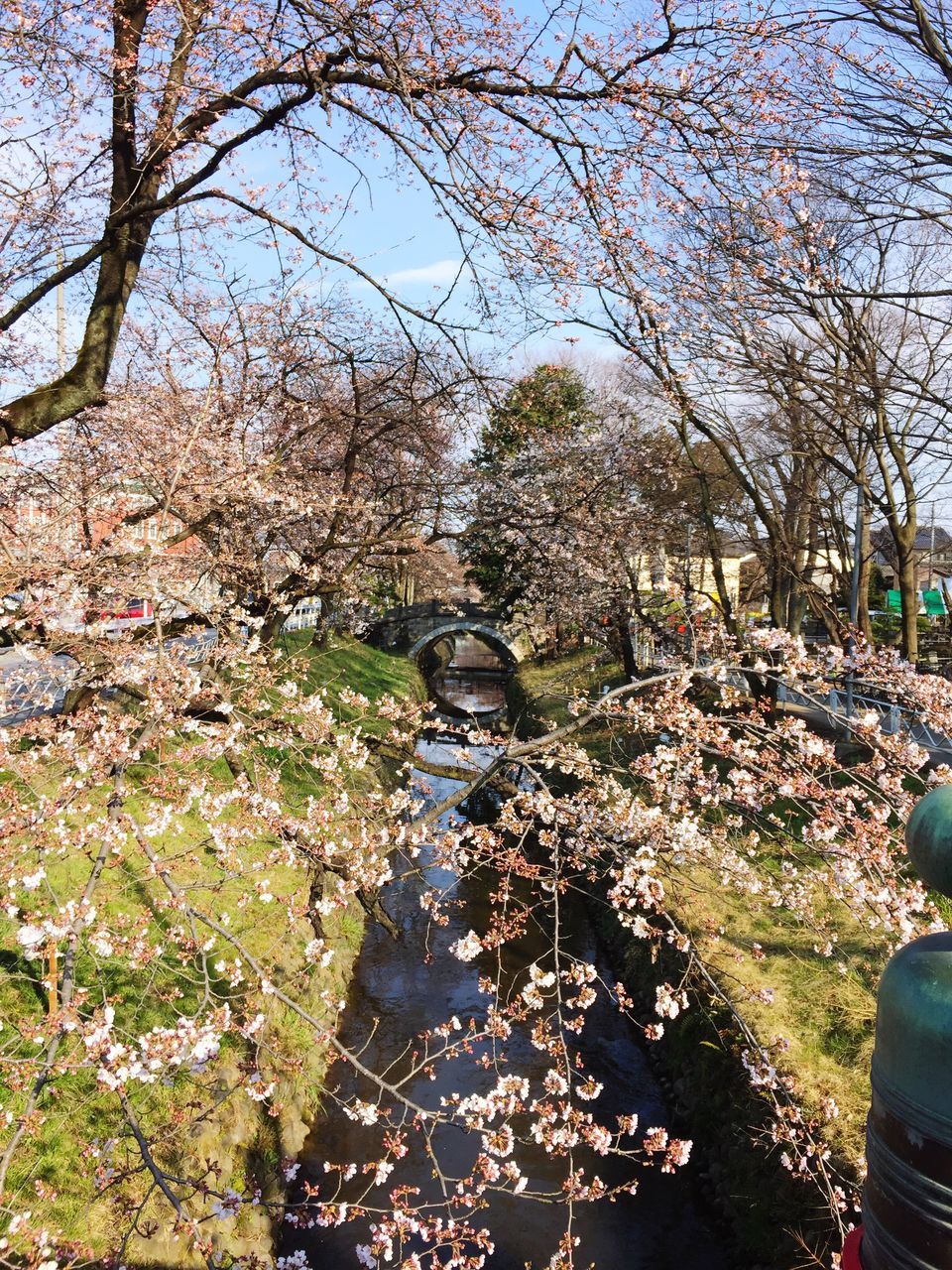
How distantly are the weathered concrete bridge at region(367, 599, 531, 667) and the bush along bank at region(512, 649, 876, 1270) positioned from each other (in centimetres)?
2532

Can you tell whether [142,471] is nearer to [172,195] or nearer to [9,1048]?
[172,195]

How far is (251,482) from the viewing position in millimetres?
7980

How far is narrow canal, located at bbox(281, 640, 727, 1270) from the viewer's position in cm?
699

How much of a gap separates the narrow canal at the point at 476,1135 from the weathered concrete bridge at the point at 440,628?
74.7ft

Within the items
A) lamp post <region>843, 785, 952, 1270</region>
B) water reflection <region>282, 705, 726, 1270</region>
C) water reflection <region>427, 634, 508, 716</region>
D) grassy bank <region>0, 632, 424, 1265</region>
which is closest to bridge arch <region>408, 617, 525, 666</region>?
water reflection <region>427, 634, 508, 716</region>

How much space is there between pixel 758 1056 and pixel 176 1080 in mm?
4353

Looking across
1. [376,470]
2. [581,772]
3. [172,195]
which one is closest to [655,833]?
[581,772]

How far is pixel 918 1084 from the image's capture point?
164cm

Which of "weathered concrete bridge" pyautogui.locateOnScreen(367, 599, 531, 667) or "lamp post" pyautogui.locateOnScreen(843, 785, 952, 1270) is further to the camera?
"weathered concrete bridge" pyautogui.locateOnScreen(367, 599, 531, 667)

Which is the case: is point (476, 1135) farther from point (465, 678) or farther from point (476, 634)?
point (465, 678)

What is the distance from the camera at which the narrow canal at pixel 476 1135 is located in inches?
275

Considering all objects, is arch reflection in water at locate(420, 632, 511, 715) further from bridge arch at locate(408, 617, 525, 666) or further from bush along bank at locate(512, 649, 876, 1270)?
bush along bank at locate(512, 649, 876, 1270)

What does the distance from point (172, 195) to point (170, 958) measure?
6498 millimetres

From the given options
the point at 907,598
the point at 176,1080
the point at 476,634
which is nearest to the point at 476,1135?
the point at 176,1080
